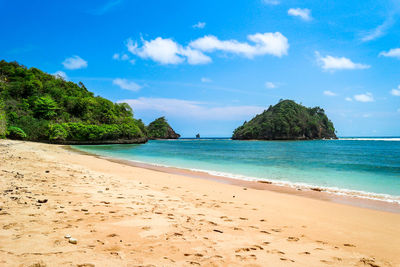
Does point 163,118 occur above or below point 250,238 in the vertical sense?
above

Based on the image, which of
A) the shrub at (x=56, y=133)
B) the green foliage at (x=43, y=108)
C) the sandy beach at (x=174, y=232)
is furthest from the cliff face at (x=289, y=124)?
the sandy beach at (x=174, y=232)

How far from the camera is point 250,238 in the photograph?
3666 mm

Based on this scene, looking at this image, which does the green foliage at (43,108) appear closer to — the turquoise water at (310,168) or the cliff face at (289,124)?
the turquoise water at (310,168)

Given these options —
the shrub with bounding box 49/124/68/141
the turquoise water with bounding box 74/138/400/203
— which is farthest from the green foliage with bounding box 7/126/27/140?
the turquoise water with bounding box 74/138/400/203

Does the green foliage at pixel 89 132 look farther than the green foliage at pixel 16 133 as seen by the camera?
Yes

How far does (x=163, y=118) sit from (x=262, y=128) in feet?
261

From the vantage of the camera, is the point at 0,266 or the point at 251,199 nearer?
the point at 0,266

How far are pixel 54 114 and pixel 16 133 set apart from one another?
51.8 feet

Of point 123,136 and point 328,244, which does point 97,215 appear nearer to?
point 328,244

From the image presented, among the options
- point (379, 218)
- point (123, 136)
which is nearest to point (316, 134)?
point (123, 136)

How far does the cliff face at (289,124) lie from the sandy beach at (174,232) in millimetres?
134102

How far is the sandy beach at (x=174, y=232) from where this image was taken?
2.71 metres

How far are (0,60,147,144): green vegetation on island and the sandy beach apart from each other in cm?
5666

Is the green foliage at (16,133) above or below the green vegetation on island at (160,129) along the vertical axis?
below
